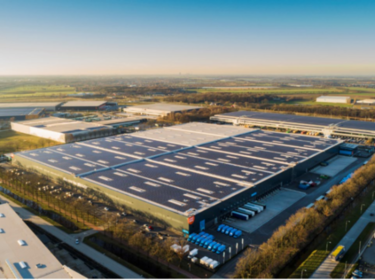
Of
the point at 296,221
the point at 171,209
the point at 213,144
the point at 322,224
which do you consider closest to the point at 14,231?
the point at 171,209

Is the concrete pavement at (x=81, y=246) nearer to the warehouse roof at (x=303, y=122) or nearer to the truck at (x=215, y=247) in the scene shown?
the truck at (x=215, y=247)

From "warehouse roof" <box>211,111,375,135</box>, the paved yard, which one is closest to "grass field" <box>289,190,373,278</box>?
the paved yard

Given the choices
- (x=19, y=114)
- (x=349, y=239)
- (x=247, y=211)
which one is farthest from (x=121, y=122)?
(x=349, y=239)

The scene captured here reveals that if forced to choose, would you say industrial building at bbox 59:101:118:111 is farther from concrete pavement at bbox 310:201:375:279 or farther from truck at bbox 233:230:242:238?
concrete pavement at bbox 310:201:375:279

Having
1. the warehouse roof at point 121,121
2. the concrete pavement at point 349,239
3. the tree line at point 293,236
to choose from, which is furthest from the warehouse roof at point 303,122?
the concrete pavement at point 349,239

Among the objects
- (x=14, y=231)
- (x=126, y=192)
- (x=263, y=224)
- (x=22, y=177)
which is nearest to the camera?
(x=14, y=231)

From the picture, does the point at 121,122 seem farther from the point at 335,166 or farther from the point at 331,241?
the point at 331,241

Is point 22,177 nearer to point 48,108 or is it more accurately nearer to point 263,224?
point 263,224
